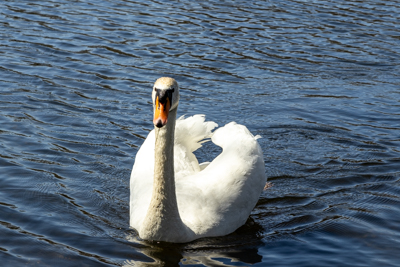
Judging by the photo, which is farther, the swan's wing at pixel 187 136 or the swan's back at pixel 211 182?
the swan's wing at pixel 187 136

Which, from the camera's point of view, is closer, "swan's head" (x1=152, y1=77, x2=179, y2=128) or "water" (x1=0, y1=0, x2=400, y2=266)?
"swan's head" (x1=152, y1=77, x2=179, y2=128)

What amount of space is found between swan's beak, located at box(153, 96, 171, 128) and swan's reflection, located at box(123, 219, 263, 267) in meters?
1.41

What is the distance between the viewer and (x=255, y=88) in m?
11.8

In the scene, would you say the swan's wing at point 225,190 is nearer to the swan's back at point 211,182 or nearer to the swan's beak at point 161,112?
the swan's back at point 211,182

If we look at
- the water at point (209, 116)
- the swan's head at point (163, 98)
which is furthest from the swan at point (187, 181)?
the water at point (209, 116)

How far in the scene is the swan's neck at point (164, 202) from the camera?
633 centimetres

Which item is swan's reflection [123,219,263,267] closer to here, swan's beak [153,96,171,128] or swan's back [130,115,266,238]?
swan's back [130,115,266,238]

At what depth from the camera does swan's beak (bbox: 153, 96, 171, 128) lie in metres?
5.75

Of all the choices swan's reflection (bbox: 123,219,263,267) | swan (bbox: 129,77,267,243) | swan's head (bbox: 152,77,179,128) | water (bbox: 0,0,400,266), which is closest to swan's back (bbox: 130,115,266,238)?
swan (bbox: 129,77,267,243)

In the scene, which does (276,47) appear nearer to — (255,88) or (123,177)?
(255,88)

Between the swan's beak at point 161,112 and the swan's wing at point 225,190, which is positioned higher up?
the swan's beak at point 161,112

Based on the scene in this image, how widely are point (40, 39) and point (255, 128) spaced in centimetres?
581

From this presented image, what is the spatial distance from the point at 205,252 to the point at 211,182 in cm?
84

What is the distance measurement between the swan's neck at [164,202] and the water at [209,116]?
161mm
